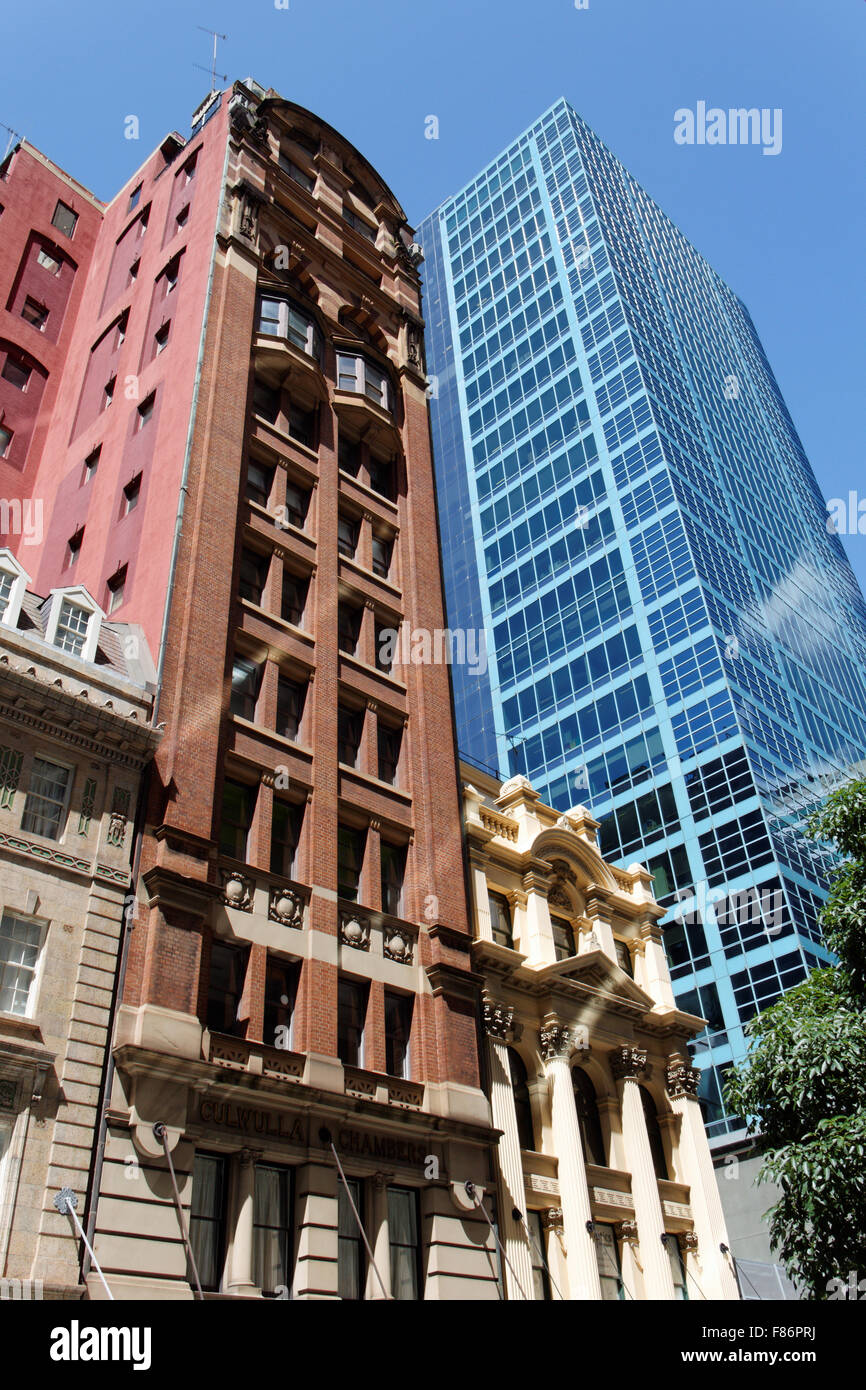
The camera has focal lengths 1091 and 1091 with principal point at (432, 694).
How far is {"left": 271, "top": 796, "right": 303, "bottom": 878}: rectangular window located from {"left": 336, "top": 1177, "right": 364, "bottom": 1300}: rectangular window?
734 centimetres

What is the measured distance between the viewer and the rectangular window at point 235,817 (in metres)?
26.0

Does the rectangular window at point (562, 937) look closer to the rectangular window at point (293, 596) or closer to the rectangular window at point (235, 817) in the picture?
the rectangular window at point (235, 817)

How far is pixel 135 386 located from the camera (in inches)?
1452

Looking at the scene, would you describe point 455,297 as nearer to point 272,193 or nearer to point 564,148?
point 564,148

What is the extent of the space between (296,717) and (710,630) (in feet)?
163

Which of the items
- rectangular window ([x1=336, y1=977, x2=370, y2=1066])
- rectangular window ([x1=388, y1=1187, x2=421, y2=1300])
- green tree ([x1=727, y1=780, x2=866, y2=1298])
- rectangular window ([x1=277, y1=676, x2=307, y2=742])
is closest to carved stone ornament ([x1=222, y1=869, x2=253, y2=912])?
rectangular window ([x1=336, y1=977, x2=370, y2=1066])

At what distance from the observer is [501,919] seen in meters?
34.7

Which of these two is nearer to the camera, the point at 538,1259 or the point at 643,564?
the point at 538,1259

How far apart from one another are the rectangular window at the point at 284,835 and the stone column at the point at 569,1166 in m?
10.2

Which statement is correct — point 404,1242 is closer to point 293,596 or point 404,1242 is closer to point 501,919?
point 501,919

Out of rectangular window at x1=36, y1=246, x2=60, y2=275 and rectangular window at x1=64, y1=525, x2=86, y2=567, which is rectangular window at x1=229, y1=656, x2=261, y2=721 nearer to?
rectangular window at x1=64, y1=525, x2=86, y2=567

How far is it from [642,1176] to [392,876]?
1197cm

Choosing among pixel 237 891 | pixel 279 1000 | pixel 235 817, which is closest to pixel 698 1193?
pixel 279 1000

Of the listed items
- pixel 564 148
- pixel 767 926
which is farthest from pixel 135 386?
pixel 564 148
